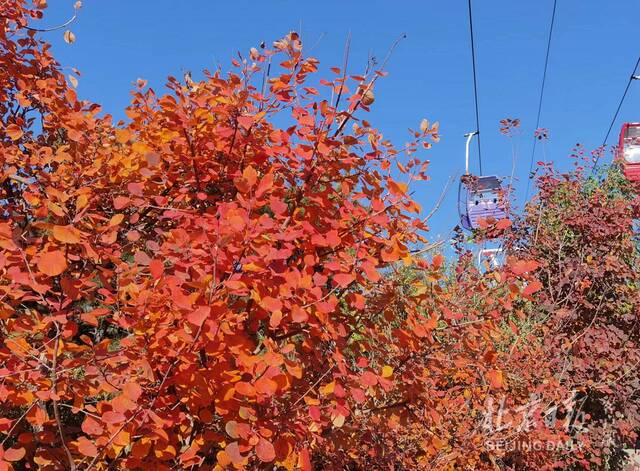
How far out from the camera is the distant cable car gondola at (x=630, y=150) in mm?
8438

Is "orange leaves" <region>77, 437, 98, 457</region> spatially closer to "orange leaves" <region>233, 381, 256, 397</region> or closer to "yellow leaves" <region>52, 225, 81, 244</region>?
"orange leaves" <region>233, 381, 256, 397</region>

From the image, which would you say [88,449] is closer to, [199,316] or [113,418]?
[113,418]

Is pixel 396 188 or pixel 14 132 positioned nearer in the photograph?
pixel 396 188

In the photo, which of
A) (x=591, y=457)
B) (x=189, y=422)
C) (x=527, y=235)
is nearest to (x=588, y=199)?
(x=527, y=235)

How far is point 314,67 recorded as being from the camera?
2.04 meters

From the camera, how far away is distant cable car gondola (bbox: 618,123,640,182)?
8438 mm

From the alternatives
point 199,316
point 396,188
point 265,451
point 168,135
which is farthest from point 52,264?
point 396,188

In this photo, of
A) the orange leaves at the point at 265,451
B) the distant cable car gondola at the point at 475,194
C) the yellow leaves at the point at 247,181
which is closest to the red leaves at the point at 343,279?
the yellow leaves at the point at 247,181

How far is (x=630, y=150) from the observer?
11234 mm

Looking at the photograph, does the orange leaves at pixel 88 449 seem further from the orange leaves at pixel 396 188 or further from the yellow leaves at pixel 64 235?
the orange leaves at pixel 396 188

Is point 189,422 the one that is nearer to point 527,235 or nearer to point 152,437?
point 152,437

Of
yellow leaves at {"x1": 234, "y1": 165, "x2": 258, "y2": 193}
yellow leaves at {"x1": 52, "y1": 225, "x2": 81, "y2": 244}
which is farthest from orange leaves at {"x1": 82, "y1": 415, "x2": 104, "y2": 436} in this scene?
yellow leaves at {"x1": 234, "y1": 165, "x2": 258, "y2": 193}

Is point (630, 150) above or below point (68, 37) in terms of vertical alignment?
above

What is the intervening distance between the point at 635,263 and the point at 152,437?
7024 mm
